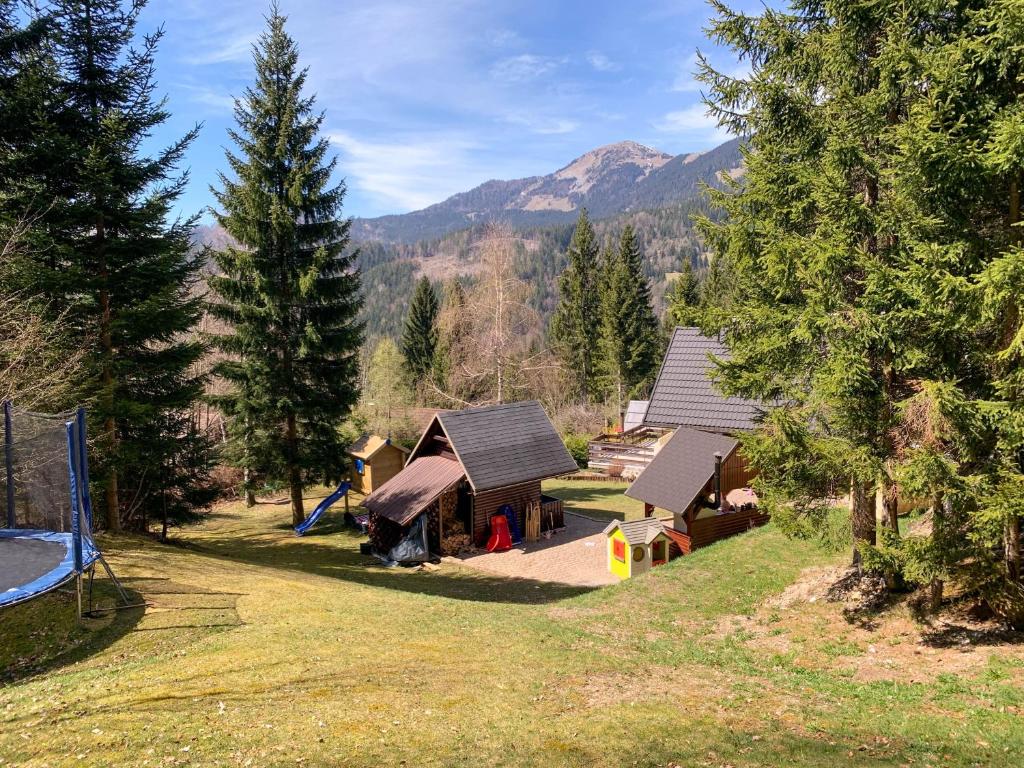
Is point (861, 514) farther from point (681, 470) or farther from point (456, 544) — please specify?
point (456, 544)

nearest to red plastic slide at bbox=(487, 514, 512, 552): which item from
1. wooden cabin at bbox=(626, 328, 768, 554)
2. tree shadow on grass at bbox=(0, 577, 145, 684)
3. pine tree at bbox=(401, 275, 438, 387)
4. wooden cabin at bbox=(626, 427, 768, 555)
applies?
wooden cabin at bbox=(626, 328, 768, 554)

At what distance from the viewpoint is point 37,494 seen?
1248 cm

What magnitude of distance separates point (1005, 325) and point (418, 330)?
5659cm

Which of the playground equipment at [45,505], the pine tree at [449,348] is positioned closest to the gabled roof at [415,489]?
the playground equipment at [45,505]

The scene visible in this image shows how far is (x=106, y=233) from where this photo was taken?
17312mm

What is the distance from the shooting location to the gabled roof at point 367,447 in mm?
30859

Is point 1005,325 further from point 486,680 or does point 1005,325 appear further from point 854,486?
point 486,680

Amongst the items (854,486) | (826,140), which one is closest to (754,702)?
(854,486)

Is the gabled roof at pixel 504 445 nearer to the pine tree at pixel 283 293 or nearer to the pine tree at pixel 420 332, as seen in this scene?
the pine tree at pixel 283 293

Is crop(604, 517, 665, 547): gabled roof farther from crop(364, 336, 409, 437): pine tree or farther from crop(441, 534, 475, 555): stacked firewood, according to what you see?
crop(364, 336, 409, 437): pine tree

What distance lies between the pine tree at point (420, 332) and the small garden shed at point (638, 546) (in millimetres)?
45033

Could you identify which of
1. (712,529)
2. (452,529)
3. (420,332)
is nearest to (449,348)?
(420,332)

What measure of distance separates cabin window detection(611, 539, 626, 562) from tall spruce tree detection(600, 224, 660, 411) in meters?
33.4

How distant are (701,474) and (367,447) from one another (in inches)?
745
